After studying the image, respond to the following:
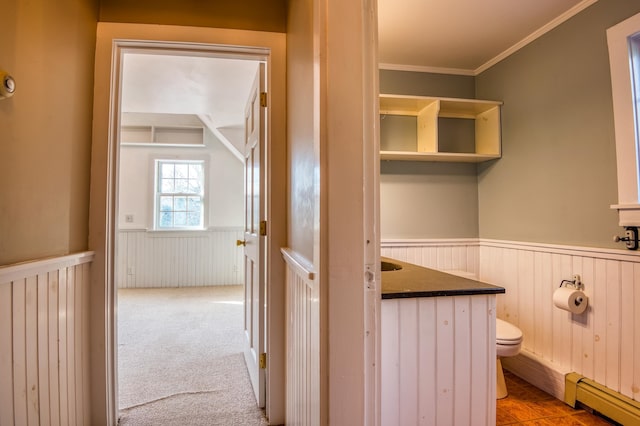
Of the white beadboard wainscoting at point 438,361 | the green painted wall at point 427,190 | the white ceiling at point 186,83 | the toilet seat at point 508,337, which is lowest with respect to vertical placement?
the toilet seat at point 508,337

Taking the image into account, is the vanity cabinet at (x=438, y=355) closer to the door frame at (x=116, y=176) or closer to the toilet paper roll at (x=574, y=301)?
the door frame at (x=116, y=176)

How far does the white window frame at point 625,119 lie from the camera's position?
66.0 inches

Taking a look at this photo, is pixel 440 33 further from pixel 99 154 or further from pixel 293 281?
pixel 99 154

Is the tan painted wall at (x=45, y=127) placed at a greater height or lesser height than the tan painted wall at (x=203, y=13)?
lesser

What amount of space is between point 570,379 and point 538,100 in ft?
5.72

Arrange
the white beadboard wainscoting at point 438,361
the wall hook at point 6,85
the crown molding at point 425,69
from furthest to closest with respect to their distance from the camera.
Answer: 1. the crown molding at point 425,69
2. the white beadboard wainscoting at point 438,361
3. the wall hook at point 6,85

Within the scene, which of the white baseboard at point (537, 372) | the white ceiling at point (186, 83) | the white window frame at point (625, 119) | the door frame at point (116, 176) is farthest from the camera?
the white ceiling at point (186, 83)

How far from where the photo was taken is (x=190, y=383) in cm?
211

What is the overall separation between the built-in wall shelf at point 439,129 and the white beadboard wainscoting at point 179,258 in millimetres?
3116

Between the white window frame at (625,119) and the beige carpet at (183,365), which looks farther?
the beige carpet at (183,365)

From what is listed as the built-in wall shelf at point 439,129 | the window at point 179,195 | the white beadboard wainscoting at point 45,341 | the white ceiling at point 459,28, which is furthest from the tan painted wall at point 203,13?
the window at point 179,195

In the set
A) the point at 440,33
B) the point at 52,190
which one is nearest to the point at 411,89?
the point at 440,33

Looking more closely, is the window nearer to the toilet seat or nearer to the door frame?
the door frame

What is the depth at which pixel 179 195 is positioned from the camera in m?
5.12
